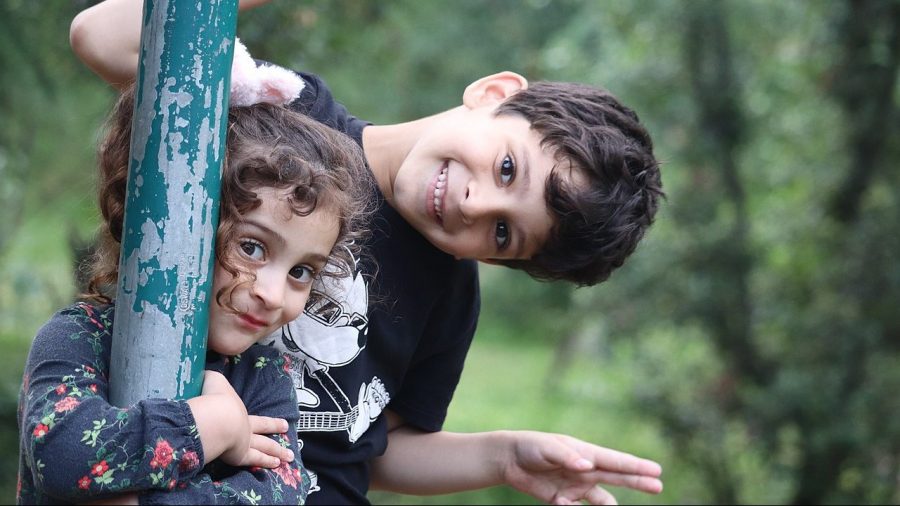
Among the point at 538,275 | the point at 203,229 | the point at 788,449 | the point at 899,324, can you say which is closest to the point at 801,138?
the point at 899,324

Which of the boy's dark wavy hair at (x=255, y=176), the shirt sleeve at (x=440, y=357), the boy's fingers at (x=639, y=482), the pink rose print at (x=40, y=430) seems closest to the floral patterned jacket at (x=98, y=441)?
the pink rose print at (x=40, y=430)

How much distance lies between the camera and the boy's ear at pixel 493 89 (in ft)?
6.77

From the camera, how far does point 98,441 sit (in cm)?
120

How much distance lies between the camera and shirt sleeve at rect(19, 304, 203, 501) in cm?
120

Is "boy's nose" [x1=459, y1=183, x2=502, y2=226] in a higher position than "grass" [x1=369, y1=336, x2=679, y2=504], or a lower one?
higher

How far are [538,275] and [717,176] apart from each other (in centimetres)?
337

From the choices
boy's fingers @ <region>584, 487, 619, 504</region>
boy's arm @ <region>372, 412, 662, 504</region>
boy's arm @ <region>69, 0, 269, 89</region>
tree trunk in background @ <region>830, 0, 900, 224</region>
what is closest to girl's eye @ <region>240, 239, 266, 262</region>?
boy's arm @ <region>69, 0, 269, 89</region>

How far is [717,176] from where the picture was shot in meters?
5.25

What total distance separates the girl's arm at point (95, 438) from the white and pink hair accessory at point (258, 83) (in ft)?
1.52

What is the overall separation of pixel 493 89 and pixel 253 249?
2.78 feet

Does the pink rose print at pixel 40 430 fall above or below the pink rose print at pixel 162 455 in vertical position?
above

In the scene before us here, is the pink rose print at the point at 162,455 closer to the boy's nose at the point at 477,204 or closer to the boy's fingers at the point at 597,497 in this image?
the boy's nose at the point at 477,204

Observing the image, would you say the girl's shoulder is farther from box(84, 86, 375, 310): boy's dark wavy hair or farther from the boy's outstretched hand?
the boy's outstretched hand

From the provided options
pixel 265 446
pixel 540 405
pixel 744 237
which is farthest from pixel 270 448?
pixel 540 405
